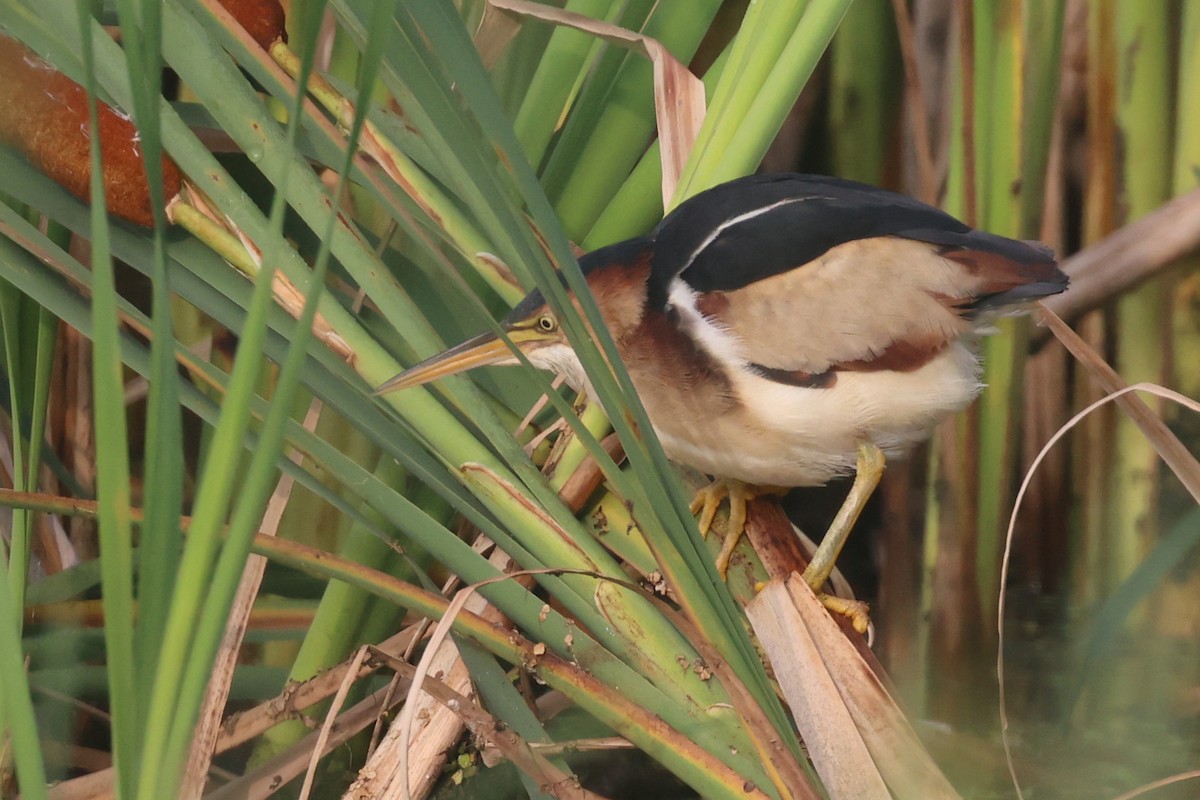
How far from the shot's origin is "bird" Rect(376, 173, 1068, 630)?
2.85 ft

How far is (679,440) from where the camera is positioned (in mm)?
924

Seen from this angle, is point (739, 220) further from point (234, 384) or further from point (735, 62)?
point (234, 384)

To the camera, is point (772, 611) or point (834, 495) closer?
point (772, 611)

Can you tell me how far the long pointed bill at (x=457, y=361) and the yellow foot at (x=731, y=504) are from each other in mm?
223

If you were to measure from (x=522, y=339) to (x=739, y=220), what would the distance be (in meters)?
0.21

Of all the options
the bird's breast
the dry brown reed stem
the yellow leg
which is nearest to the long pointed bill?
the bird's breast

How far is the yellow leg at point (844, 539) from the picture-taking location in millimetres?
894

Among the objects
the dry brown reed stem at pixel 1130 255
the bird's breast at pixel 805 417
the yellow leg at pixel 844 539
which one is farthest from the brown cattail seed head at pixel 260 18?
the dry brown reed stem at pixel 1130 255

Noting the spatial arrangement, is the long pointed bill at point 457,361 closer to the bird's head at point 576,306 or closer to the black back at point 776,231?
the bird's head at point 576,306

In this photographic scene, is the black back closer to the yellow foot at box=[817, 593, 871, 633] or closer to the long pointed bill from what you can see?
the long pointed bill

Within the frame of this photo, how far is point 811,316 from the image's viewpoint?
2.85 feet

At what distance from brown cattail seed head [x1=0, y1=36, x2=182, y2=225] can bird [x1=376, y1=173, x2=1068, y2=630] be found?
29 centimetres

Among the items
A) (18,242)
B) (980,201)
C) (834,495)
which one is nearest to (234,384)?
(18,242)

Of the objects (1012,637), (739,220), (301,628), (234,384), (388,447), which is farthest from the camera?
(1012,637)
